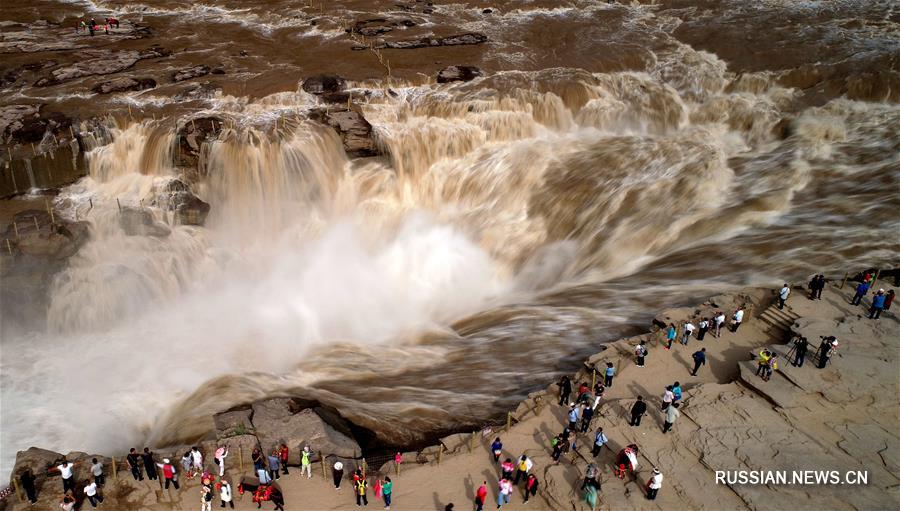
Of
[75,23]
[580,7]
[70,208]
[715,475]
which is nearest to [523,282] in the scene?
[715,475]

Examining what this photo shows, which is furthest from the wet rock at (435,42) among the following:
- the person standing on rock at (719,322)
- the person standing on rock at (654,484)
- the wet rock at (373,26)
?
the person standing on rock at (654,484)

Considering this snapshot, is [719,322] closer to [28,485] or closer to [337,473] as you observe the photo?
[337,473]

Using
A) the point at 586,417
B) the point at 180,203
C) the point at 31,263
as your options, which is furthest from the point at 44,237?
the point at 586,417

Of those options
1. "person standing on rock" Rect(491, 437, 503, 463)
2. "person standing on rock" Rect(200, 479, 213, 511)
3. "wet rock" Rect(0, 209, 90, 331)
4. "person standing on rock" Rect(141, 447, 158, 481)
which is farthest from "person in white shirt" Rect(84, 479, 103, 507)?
"wet rock" Rect(0, 209, 90, 331)

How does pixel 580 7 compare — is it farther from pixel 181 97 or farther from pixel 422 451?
pixel 422 451

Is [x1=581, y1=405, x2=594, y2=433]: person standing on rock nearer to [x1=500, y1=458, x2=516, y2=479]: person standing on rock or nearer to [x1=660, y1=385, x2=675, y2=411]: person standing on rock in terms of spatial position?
[x1=660, y1=385, x2=675, y2=411]: person standing on rock

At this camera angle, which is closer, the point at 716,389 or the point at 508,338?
the point at 716,389

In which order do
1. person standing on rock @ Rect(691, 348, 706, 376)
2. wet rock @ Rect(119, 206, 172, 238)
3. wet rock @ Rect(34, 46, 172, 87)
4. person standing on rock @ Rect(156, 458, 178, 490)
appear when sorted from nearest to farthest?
person standing on rock @ Rect(156, 458, 178, 490) → person standing on rock @ Rect(691, 348, 706, 376) → wet rock @ Rect(119, 206, 172, 238) → wet rock @ Rect(34, 46, 172, 87)
